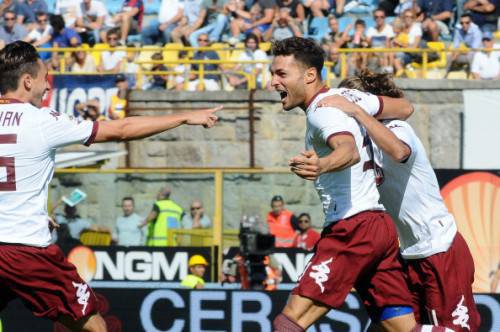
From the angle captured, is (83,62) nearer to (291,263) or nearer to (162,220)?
(162,220)

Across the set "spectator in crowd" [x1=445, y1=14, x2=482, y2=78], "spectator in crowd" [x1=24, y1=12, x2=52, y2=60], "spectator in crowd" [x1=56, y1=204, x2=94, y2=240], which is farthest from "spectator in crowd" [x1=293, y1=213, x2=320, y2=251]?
"spectator in crowd" [x1=24, y1=12, x2=52, y2=60]

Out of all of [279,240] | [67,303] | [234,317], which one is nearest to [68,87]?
[279,240]

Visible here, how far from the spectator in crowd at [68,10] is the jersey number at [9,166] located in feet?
41.2

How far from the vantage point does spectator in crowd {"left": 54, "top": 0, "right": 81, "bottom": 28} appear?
752 inches

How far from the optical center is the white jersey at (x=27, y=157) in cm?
675

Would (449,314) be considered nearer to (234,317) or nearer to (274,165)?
(234,317)

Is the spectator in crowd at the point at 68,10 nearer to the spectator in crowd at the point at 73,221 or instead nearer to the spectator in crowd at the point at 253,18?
the spectator in crowd at the point at 253,18

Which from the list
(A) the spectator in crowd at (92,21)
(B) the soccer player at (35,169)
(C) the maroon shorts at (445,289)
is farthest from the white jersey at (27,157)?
(A) the spectator in crowd at (92,21)

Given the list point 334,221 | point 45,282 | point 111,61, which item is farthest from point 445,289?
point 111,61

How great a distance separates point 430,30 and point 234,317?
9.24 m

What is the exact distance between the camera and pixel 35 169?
22.4ft

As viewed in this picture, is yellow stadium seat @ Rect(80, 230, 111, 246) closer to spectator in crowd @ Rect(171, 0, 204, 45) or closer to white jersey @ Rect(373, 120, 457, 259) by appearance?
spectator in crowd @ Rect(171, 0, 204, 45)

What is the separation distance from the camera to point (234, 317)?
943cm

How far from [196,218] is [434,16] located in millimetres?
5839
